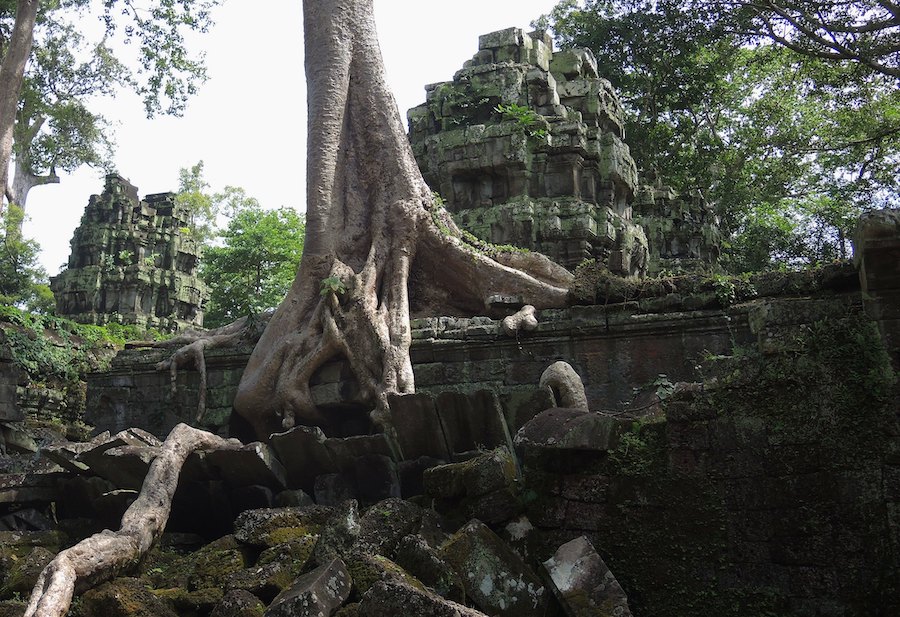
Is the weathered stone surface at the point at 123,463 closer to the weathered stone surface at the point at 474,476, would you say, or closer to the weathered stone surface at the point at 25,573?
the weathered stone surface at the point at 25,573

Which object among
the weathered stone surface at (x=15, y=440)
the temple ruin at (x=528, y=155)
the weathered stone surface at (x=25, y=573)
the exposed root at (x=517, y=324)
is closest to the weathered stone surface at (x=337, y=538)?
the weathered stone surface at (x=25, y=573)

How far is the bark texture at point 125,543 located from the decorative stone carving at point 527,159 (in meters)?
5.45

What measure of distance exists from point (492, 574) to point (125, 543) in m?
2.48

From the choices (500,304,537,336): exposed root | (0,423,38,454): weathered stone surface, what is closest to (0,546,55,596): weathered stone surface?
(500,304,537,336): exposed root

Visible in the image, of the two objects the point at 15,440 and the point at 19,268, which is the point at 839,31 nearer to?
the point at 15,440

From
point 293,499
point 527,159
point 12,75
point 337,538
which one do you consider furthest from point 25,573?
point 12,75

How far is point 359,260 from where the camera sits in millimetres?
9344

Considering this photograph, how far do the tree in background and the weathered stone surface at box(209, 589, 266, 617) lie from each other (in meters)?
16.1

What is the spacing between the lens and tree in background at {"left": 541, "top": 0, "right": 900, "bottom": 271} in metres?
20.0

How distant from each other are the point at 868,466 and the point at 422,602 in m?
2.17

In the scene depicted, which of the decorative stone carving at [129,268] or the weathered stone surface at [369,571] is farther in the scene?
the decorative stone carving at [129,268]

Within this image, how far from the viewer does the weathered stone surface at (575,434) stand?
4.72 metres

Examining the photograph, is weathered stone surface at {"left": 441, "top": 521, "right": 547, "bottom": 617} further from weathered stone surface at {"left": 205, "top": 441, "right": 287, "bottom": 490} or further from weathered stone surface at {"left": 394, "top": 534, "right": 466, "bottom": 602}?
weathered stone surface at {"left": 205, "top": 441, "right": 287, "bottom": 490}

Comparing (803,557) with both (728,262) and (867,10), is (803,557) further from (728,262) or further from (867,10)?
(728,262)
